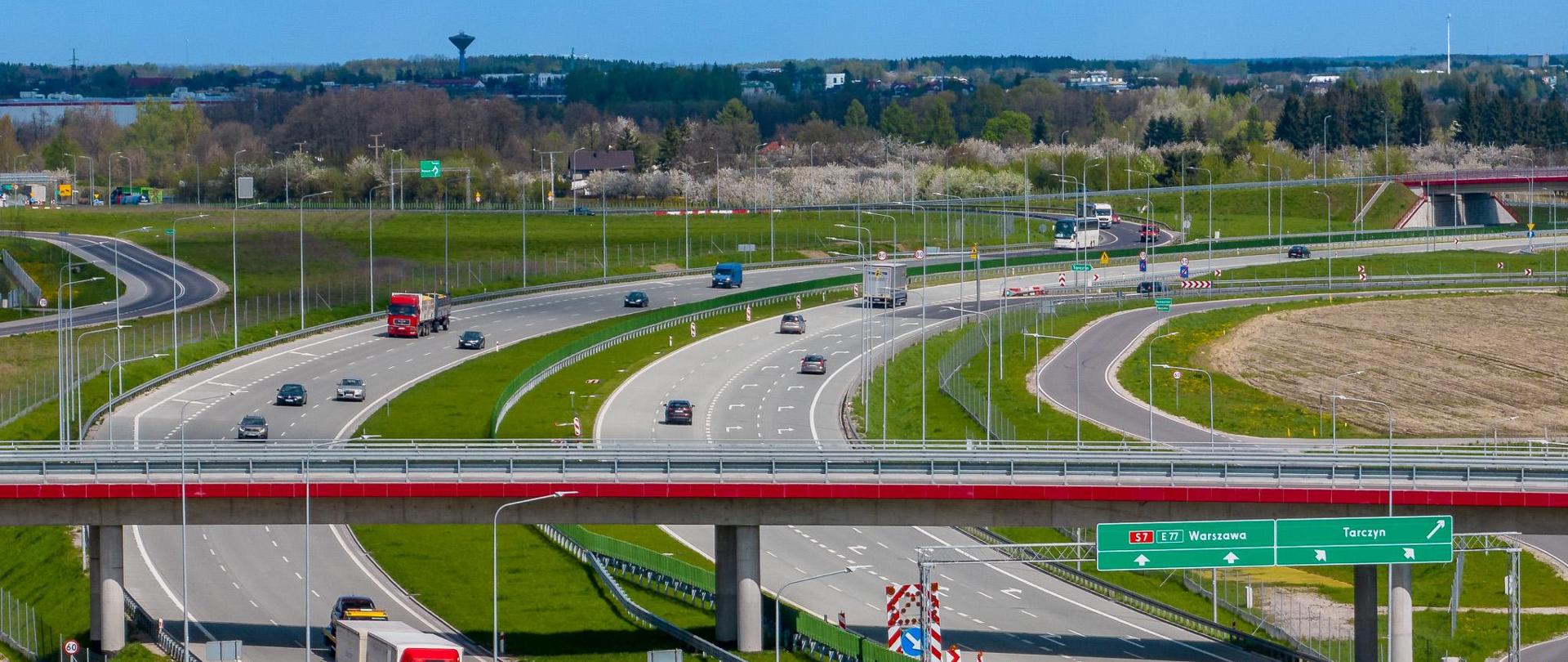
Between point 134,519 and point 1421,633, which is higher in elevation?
point 134,519

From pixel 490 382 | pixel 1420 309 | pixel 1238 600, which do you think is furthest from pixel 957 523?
pixel 1420 309

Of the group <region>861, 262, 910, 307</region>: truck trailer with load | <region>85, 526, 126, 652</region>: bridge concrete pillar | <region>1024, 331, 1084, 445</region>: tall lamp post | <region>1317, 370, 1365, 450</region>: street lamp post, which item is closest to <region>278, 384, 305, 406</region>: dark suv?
<region>1024, 331, 1084, 445</region>: tall lamp post

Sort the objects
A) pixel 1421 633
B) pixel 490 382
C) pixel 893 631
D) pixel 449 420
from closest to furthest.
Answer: pixel 893 631
pixel 1421 633
pixel 449 420
pixel 490 382

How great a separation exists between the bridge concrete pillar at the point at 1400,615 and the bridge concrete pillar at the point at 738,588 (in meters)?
18.7

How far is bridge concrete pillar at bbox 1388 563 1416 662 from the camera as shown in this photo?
2586 inches

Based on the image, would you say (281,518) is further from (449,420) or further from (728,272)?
(728,272)

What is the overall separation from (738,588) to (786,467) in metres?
4.13

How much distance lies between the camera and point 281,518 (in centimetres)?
7119

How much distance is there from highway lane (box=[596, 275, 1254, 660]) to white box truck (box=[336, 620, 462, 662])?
11613 mm

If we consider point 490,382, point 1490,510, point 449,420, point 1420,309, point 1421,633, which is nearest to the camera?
point 1490,510

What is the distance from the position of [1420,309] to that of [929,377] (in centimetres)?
4815

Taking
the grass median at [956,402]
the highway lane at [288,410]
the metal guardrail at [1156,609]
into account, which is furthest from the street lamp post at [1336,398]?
the highway lane at [288,410]

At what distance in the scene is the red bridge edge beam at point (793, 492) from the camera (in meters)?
69.2

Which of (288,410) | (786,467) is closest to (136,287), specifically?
(288,410)
